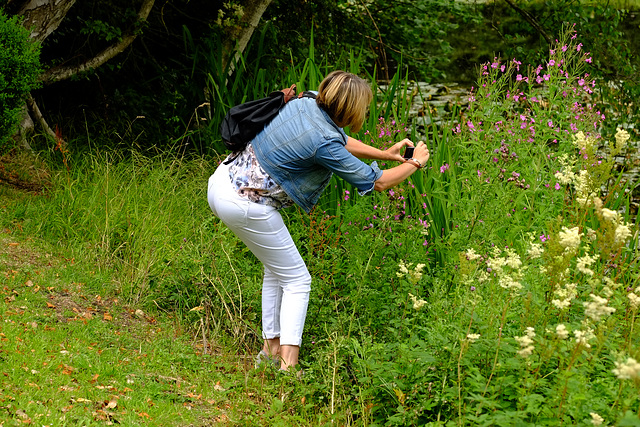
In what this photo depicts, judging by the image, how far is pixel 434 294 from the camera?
12.2 ft

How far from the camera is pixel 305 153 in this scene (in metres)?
3.46

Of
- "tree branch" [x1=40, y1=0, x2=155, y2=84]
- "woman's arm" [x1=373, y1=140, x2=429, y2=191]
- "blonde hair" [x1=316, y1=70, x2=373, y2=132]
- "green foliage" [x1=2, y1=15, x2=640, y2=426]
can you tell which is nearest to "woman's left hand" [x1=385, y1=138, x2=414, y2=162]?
"woman's arm" [x1=373, y1=140, x2=429, y2=191]

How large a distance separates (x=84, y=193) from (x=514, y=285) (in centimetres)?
415

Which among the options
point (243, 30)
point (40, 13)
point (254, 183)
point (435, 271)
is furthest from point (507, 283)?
point (243, 30)

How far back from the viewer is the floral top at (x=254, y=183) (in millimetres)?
3574

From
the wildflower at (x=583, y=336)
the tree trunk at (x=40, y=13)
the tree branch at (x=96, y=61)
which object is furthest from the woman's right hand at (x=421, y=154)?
the tree branch at (x=96, y=61)

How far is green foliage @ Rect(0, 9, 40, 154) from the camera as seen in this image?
17.5ft

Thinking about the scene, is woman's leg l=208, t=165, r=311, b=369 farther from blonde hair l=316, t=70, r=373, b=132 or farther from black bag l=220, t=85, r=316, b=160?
blonde hair l=316, t=70, r=373, b=132

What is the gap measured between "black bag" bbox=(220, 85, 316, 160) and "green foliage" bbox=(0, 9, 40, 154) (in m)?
2.57

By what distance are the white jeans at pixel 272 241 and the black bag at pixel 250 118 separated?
0.17m

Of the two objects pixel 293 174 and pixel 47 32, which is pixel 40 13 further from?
pixel 293 174

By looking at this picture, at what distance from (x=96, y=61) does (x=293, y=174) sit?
427cm

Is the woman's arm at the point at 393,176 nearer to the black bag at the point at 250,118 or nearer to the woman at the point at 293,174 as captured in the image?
the woman at the point at 293,174

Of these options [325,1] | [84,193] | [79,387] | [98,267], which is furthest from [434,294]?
[325,1]
